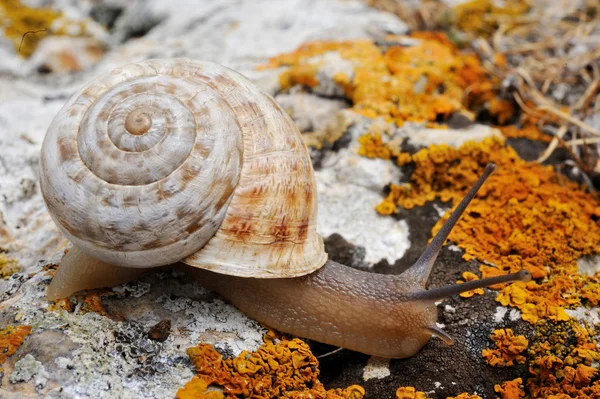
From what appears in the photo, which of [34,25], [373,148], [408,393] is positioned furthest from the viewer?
[34,25]

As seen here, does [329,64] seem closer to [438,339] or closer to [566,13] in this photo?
[438,339]

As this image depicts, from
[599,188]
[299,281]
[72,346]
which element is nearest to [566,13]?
[599,188]

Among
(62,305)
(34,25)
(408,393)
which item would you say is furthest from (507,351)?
(34,25)

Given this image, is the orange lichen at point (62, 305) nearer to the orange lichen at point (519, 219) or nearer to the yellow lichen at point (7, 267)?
the yellow lichen at point (7, 267)

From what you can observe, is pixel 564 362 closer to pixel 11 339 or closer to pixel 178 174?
pixel 178 174

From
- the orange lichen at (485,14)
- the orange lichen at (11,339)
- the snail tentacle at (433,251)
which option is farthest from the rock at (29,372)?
the orange lichen at (485,14)

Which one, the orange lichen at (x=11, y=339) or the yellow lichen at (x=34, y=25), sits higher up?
the yellow lichen at (x=34, y=25)

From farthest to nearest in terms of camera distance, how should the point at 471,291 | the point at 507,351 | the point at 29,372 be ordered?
the point at 471,291, the point at 507,351, the point at 29,372

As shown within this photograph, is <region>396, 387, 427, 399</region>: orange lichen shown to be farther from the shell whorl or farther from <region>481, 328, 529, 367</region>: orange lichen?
the shell whorl
